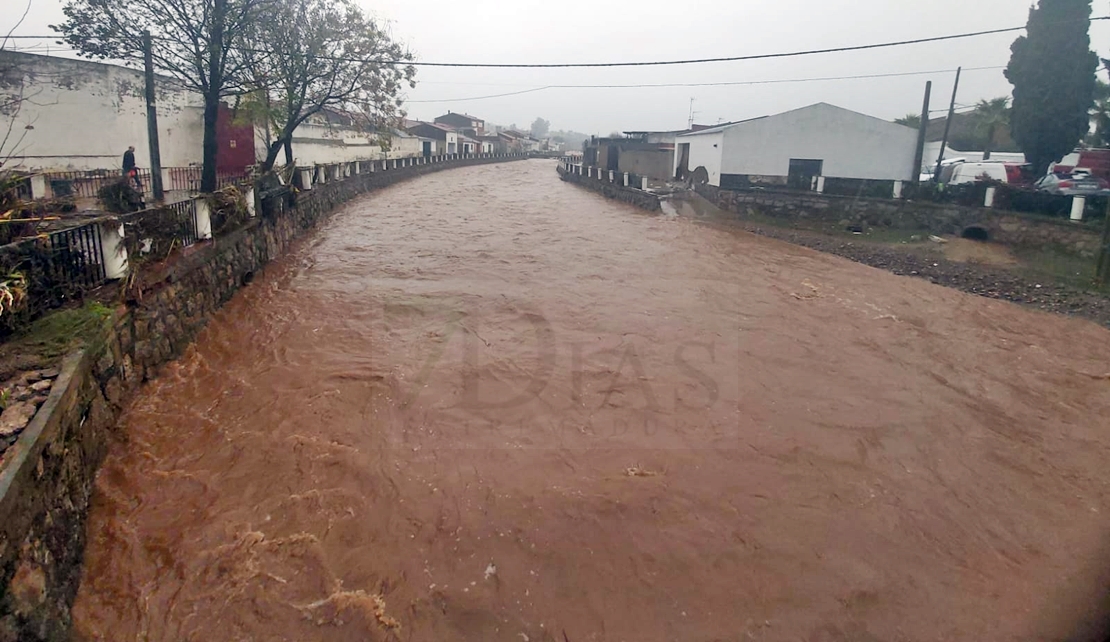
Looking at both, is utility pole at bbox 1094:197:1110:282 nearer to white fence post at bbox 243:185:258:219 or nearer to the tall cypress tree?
the tall cypress tree

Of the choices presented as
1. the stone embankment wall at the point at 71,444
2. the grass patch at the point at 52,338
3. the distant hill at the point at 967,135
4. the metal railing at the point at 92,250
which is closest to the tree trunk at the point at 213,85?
the metal railing at the point at 92,250

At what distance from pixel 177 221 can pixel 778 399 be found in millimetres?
7787

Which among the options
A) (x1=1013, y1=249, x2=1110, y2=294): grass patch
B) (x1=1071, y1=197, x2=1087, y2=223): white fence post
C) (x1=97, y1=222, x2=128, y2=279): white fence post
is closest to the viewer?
(x1=97, y1=222, x2=128, y2=279): white fence post

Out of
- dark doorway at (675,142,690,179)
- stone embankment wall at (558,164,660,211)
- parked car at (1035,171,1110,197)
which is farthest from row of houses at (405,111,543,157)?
parked car at (1035,171,1110,197)

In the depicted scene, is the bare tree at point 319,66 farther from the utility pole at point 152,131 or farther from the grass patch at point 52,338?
the grass patch at point 52,338

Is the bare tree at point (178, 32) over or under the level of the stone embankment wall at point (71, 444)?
over

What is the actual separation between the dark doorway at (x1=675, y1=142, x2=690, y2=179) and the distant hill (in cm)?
1668

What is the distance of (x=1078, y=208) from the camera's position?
47.0 ft

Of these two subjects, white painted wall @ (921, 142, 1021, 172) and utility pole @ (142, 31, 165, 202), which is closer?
utility pole @ (142, 31, 165, 202)

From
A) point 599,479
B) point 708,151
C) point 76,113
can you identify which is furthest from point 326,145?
point 599,479

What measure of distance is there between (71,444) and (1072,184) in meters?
23.6

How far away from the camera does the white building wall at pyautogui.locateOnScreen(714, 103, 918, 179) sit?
2448 cm

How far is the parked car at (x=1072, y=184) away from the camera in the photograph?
17594 millimetres

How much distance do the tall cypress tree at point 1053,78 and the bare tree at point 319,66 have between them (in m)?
19.7
